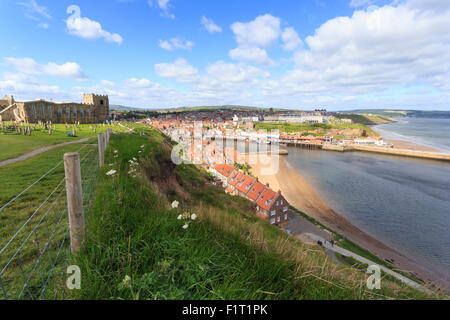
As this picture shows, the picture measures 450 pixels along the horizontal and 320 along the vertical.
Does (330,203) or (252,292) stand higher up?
(252,292)

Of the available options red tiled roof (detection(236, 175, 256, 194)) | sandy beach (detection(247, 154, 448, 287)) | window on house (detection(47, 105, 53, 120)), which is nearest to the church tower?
window on house (detection(47, 105, 53, 120))

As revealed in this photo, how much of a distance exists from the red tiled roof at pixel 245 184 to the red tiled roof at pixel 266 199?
3.28m

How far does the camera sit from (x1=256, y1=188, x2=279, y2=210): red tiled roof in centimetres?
2284

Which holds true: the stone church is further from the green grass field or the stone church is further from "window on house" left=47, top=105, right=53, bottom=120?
the green grass field

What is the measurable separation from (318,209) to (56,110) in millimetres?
50939

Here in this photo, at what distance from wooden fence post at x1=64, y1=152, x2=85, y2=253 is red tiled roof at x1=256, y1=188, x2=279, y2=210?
70.9 feet

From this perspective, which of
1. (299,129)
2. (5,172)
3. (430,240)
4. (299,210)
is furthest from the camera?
(299,129)

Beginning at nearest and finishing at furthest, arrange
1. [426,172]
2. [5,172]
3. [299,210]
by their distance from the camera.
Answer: [5,172] < [299,210] < [426,172]

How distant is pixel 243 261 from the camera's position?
288 centimetres

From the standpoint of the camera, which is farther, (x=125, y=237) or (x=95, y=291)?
(x=125, y=237)
